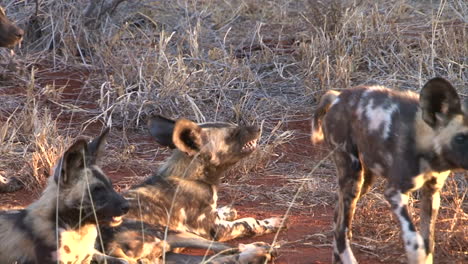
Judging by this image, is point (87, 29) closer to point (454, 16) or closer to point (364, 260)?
point (454, 16)

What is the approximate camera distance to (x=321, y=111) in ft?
15.6

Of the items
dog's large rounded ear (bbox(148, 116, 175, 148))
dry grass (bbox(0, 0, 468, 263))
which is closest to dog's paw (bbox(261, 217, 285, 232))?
dry grass (bbox(0, 0, 468, 263))

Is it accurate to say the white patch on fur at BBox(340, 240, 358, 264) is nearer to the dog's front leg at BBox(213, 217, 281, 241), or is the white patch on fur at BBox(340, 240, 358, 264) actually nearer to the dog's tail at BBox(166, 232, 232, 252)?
the dog's tail at BBox(166, 232, 232, 252)

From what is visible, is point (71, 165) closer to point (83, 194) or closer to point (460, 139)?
point (83, 194)

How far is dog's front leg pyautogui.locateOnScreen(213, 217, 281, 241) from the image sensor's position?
5.26 meters

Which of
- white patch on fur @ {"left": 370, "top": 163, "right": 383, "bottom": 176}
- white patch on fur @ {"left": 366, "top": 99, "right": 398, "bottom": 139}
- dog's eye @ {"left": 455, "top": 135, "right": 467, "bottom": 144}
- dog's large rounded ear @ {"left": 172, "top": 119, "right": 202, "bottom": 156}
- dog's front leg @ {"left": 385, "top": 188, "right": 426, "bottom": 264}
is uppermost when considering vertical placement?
dog's eye @ {"left": 455, "top": 135, "right": 467, "bottom": 144}

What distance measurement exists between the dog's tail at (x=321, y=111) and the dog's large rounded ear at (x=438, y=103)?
624mm

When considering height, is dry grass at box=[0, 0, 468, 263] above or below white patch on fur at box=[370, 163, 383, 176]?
below

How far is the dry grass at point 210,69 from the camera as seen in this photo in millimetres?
6609

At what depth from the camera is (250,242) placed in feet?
17.3

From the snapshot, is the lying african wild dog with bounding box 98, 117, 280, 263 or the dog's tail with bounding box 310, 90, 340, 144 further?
the lying african wild dog with bounding box 98, 117, 280, 263

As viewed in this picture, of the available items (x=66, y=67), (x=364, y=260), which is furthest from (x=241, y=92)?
(x=364, y=260)

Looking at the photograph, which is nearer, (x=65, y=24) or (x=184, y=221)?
(x=184, y=221)

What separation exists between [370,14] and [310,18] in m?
0.63
